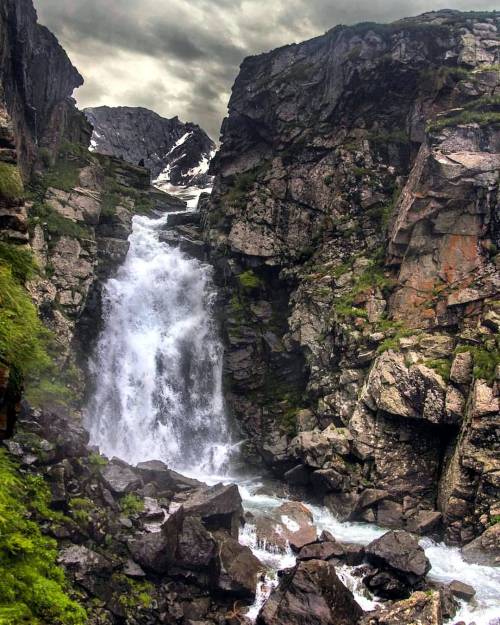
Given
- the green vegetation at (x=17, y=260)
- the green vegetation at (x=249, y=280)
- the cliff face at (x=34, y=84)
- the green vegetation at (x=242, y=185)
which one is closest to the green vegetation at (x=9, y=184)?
the green vegetation at (x=17, y=260)

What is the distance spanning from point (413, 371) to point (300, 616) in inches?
524

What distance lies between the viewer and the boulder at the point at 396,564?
1644 cm

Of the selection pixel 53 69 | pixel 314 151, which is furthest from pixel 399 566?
pixel 53 69

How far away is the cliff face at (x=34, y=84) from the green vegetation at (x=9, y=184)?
19.6m

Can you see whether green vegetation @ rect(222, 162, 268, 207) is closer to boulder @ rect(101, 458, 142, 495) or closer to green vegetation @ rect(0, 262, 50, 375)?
boulder @ rect(101, 458, 142, 495)

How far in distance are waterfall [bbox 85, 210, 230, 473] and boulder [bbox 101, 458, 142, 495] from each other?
731 cm

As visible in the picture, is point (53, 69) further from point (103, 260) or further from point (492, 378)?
point (492, 378)

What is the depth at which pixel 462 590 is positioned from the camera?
16047mm

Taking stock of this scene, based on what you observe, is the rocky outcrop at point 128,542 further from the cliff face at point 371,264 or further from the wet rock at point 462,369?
the wet rock at point 462,369

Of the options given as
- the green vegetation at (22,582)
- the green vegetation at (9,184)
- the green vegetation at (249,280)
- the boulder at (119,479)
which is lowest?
the boulder at (119,479)

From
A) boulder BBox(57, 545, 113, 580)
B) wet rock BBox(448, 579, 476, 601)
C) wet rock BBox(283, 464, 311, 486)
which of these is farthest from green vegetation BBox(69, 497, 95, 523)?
wet rock BBox(448, 579, 476, 601)

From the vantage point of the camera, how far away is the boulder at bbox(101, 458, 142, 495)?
1995 cm

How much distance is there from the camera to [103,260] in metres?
37.0

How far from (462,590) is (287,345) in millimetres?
19539
